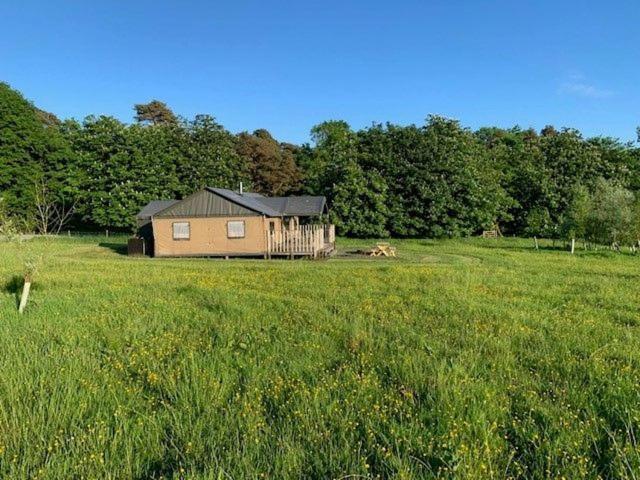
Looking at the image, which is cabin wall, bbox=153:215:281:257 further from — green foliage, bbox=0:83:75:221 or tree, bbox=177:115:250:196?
green foliage, bbox=0:83:75:221

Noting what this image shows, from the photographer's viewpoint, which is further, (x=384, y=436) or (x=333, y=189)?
(x=333, y=189)

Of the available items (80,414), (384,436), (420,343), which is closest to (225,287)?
(420,343)

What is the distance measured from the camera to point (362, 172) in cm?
3675

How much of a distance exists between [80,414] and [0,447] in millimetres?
664

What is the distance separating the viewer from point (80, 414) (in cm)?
412

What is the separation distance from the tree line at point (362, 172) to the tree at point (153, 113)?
14213 mm

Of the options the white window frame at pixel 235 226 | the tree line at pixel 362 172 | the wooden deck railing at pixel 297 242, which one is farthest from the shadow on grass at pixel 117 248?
the wooden deck railing at pixel 297 242

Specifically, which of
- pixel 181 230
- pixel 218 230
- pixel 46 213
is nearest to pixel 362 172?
pixel 218 230

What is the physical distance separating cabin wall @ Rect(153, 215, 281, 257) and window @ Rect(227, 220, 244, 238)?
0.53ft

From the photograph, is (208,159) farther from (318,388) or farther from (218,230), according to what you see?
(318,388)

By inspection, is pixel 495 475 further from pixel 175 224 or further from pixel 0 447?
pixel 175 224

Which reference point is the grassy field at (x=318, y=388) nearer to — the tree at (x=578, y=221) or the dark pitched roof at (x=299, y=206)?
the dark pitched roof at (x=299, y=206)

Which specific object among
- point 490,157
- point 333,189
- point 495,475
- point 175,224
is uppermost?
point 490,157

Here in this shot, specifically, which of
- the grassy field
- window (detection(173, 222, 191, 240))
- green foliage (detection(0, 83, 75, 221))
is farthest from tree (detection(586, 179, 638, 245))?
green foliage (detection(0, 83, 75, 221))
